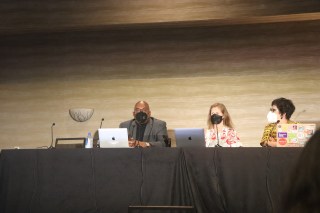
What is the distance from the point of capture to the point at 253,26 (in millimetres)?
6348

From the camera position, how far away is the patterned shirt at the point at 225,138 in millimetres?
5059

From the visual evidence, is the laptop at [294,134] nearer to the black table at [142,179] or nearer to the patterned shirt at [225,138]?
the black table at [142,179]

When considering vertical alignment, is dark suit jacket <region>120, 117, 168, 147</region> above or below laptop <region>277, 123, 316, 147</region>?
above

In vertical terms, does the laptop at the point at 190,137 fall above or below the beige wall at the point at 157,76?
below

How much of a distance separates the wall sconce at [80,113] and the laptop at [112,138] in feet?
6.26

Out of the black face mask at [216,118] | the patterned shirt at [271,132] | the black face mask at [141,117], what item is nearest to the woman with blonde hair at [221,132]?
the black face mask at [216,118]

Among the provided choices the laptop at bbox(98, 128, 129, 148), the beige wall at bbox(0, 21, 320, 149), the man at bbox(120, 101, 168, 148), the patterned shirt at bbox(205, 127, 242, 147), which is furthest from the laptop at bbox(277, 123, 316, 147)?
the beige wall at bbox(0, 21, 320, 149)

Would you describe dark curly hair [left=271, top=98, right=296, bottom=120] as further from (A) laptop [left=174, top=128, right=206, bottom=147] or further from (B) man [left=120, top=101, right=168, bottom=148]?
(B) man [left=120, top=101, right=168, bottom=148]

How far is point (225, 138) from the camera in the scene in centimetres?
508

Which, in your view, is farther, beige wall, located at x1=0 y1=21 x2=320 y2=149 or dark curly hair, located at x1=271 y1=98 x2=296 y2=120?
beige wall, located at x1=0 y1=21 x2=320 y2=149

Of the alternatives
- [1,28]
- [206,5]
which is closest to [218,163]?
[206,5]

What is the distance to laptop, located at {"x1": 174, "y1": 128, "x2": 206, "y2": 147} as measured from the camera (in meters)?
4.36

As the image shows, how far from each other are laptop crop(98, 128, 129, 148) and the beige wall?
2.07 m

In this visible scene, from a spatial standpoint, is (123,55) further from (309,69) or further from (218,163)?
(218,163)
